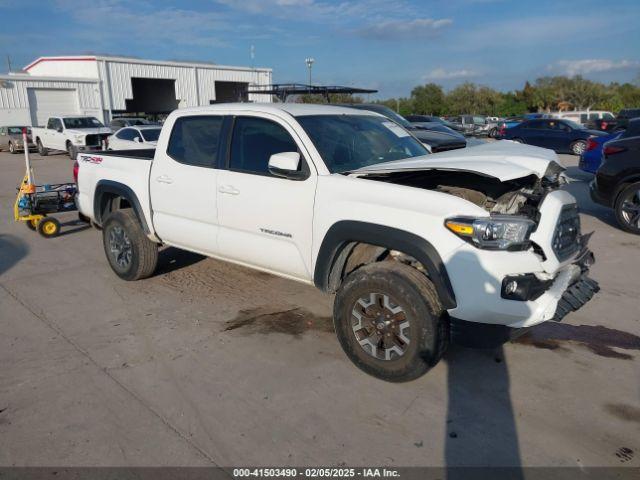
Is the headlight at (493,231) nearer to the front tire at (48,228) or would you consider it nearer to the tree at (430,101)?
the front tire at (48,228)

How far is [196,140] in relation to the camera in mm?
5074

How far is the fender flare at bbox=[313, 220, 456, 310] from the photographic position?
3.35m

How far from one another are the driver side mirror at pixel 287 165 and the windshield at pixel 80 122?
2166 cm

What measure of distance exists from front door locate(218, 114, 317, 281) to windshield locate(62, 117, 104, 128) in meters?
21.0

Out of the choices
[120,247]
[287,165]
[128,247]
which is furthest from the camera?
[120,247]

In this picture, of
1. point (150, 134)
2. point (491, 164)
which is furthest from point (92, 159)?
point (150, 134)

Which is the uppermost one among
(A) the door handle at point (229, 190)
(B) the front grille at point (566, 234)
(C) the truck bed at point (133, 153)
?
(C) the truck bed at point (133, 153)

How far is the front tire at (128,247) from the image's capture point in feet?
18.4

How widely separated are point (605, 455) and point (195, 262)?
4.91 m

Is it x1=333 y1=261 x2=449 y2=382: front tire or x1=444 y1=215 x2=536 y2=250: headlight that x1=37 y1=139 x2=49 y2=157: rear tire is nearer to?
x1=333 y1=261 x2=449 y2=382: front tire

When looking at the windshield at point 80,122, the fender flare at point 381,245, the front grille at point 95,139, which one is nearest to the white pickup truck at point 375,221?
the fender flare at point 381,245

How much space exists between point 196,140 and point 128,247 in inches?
60.5

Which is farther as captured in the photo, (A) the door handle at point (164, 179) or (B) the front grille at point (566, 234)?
(A) the door handle at point (164, 179)

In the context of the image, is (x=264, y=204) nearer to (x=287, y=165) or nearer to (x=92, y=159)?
(x=287, y=165)
